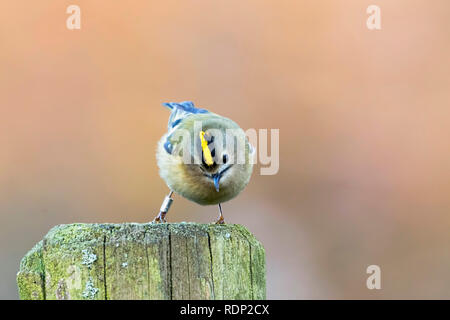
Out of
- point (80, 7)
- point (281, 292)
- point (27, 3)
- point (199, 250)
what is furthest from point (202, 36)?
point (199, 250)

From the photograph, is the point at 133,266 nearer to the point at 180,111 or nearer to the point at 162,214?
the point at 162,214

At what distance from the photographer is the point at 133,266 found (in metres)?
2.31

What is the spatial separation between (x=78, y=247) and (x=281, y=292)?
4951 millimetres

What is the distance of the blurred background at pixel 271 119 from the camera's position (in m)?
6.99

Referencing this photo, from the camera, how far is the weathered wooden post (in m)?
2.29

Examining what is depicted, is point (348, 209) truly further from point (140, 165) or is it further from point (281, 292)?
point (140, 165)

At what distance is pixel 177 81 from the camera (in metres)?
7.93

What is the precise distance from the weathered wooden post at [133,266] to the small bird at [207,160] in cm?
150

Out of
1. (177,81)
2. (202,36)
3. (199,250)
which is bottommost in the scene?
(199,250)

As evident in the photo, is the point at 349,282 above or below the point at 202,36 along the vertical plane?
below

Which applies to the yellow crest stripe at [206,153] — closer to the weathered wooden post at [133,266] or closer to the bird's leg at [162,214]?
the bird's leg at [162,214]
